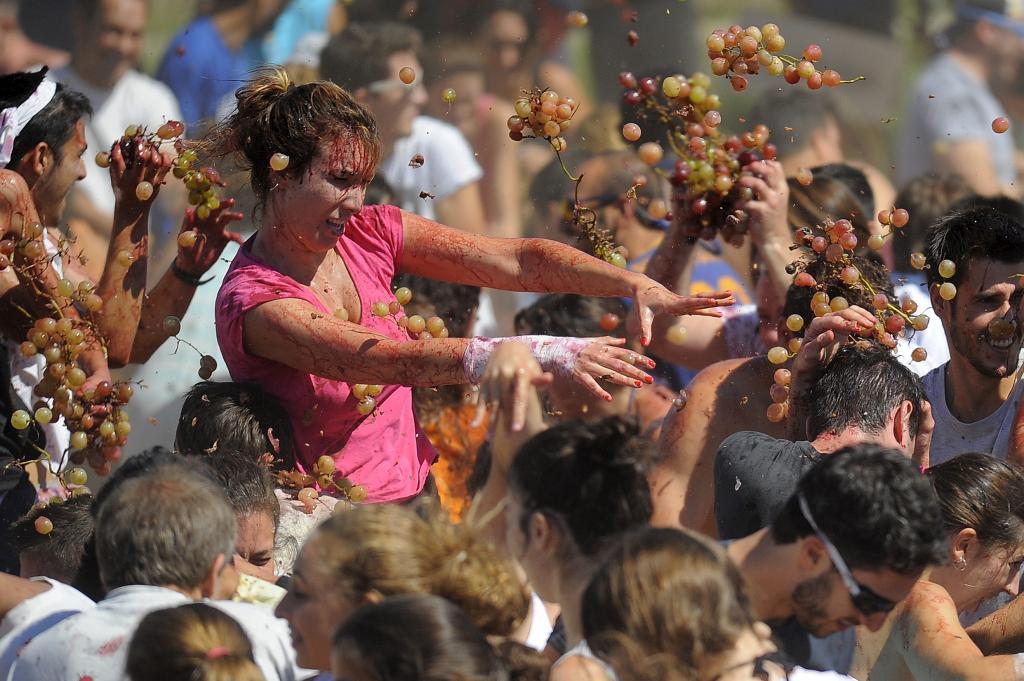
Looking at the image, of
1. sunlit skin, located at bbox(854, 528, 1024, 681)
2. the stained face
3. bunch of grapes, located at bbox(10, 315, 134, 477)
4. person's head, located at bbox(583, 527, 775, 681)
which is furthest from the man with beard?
bunch of grapes, located at bbox(10, 315, 134, 477)

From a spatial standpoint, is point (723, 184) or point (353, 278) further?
point (723, 184)

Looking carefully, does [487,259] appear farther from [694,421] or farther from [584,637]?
[584,637]

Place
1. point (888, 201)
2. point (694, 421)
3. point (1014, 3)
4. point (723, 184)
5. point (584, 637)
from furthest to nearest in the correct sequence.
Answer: point (1014, 3), point (888, 201), point (723, 184), point (694, 421), point (584, 637)

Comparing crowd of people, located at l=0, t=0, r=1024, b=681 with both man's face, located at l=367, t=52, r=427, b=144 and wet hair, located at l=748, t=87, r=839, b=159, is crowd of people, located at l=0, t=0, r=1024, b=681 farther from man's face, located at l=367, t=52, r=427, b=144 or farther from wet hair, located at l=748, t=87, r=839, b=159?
wet hair, located at l=748, t=87, r=839, b=159

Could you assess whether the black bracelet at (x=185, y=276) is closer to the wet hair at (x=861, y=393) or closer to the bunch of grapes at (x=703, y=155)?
the bunch of grapes at (x=703, y=155)

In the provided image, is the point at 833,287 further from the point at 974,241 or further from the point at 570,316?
the point at 570,316

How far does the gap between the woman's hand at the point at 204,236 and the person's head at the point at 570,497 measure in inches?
62.8

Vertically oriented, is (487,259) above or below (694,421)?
above

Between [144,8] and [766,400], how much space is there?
178 inches

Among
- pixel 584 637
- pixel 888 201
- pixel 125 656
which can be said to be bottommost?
pixel 888 201

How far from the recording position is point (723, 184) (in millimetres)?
3922

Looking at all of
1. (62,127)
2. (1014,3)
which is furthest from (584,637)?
(1014,3)

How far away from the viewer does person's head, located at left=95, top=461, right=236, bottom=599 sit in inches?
96.7

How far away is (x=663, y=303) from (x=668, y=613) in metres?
1.18
